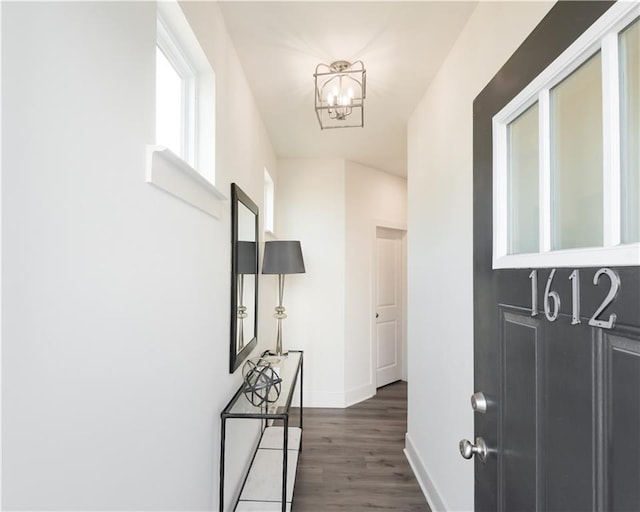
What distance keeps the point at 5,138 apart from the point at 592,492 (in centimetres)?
112

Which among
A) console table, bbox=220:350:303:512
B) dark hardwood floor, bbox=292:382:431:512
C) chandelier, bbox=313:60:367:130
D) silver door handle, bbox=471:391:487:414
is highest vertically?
chandelier, bbox=313:60:367:130

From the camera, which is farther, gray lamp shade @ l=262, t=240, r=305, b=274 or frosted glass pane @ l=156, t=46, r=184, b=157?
gray lamp shade @ l=262, t=240, r=305, b=274

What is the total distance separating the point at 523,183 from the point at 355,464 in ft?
8.08

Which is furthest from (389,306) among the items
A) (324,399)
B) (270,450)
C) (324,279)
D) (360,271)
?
(270,450)

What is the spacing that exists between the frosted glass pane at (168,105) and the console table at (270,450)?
48.0 inches

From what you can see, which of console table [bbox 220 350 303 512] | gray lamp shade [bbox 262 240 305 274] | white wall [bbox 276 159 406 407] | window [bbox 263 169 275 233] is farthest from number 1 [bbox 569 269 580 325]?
white wall [bbox 276 159 406 407]

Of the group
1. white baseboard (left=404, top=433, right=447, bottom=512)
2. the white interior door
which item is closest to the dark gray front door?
white baseboard (left=404, top=433, right=447, bottom=512)

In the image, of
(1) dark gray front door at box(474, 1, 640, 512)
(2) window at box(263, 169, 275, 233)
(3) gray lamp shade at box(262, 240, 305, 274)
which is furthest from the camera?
(2) window at box(263, 169, 275, 233)

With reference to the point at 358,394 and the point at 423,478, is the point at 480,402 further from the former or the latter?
Result: the point at 358,394

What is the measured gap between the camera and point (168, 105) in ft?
4.67

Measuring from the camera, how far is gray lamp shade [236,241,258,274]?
2074 mm

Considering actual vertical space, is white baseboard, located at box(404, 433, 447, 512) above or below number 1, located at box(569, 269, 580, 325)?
below

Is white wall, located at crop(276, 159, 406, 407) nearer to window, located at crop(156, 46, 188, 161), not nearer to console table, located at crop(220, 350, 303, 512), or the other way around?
console table, located at crop(220, 350, 303, 512)

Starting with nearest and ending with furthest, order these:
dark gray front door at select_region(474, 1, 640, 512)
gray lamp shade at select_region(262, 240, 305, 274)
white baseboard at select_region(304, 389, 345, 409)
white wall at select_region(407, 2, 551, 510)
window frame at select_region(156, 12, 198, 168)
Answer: dark gray front door at select_region(474, 1, 640, 512)
window frame at select_region(156, 12, 198, 168)
white wall at select_region(407, 2, 551, 510)
gray lamp shade at select_region(262, 240, 305, 274)
white baseboard at select_region(304, 389, 345, 409)
